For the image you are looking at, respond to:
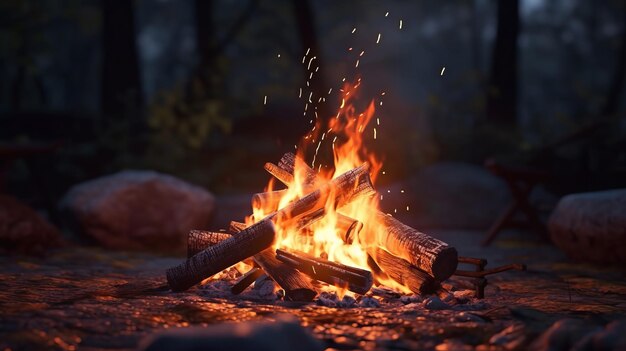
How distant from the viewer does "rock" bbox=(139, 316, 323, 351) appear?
3.12 m

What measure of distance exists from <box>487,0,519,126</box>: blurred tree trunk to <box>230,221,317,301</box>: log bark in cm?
1092

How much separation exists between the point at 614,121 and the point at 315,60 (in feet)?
19.5

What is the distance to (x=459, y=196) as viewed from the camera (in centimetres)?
1261

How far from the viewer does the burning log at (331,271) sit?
15.7ft

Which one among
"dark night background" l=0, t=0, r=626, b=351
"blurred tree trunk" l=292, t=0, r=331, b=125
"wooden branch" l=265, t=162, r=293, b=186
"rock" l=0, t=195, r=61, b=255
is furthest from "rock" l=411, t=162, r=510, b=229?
"rock" l=0, t=195, r=61, b=255

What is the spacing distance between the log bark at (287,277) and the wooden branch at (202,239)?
48cm

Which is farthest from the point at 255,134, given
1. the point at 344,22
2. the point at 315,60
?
the point at 344,22

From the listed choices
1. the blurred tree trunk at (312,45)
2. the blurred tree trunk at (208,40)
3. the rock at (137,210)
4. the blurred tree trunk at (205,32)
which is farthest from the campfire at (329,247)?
the blurred tree trunk at (205,32)

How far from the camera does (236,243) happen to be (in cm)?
505

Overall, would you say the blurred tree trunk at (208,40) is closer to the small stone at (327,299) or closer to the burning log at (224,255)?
the burning log at (224,255)

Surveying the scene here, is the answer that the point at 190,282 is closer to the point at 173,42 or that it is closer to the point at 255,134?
the point at 255,134

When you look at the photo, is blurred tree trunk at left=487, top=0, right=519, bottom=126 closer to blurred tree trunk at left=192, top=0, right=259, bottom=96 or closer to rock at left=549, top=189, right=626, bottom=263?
blurred tree trunk at left=192, top=0, right=259, bottom=96

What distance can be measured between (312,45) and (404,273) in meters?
8.99

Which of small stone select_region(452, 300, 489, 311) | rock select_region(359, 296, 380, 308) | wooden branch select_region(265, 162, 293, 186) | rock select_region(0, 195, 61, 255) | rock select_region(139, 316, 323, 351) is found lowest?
rock select_region(139, 316, 323, 351)
